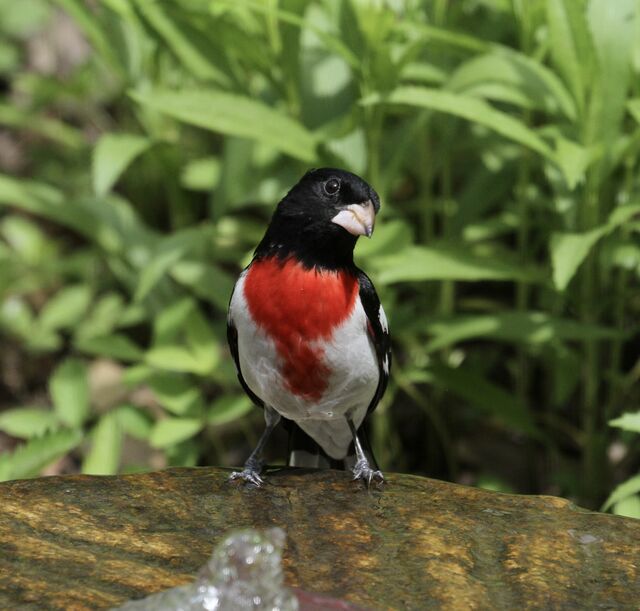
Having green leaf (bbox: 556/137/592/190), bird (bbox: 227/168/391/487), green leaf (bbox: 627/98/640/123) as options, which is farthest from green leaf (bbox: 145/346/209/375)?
green leaf (bbox: 627/98/640/123)

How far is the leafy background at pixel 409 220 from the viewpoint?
3678mm

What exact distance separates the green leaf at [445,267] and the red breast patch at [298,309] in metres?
0.76

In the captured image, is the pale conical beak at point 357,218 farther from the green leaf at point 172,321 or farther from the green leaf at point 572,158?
the green leaf at point 172,321

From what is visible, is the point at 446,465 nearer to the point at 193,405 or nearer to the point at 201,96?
the point at 193,405

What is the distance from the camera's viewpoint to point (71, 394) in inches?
153

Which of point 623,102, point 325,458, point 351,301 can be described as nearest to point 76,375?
point 325,458

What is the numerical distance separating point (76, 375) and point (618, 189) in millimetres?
1964

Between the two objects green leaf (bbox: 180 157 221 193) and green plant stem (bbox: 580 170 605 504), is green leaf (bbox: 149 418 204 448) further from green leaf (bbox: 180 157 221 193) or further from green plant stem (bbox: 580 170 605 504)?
green plant stem (bbox: 580 170 605 504)

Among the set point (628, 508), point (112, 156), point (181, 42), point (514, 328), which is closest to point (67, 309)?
point (112, 156)

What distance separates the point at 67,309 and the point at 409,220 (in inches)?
63.0

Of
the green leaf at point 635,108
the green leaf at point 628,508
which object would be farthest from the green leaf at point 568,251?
the green leaf at point 628,508

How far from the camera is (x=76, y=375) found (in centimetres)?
395

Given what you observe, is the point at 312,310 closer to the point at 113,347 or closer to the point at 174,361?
the point at 174,361

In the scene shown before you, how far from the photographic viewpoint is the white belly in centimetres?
285
